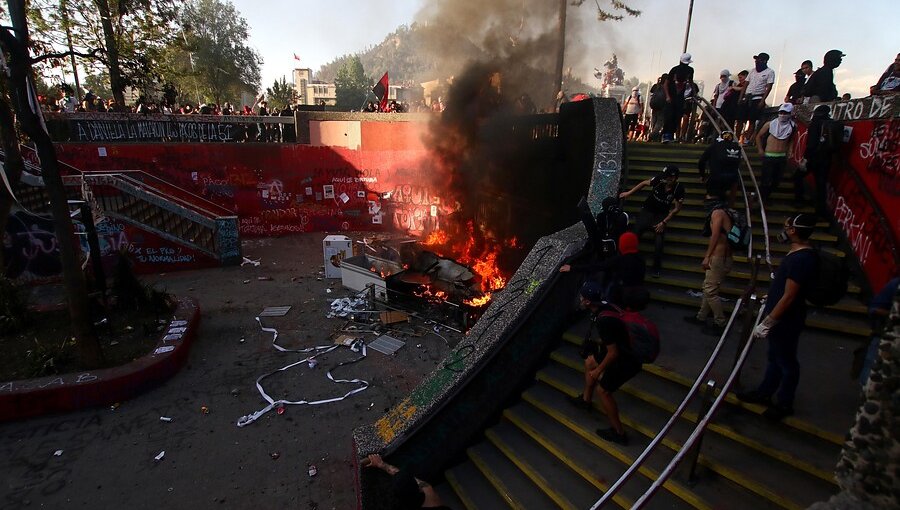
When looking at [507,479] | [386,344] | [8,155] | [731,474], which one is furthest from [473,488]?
[8,155]

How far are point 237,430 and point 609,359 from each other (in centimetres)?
519

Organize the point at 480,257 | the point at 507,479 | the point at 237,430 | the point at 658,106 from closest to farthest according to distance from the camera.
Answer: the point at 507,479, the point at 237,430, the point at 658,106, the point at 480,257

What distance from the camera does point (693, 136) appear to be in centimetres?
1136

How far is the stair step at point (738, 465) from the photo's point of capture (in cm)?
321

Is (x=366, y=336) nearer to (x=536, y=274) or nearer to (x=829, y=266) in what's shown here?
(x=536, y=274)

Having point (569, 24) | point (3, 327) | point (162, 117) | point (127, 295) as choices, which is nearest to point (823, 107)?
point (127, 295)

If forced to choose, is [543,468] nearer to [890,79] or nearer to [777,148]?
[777,148]

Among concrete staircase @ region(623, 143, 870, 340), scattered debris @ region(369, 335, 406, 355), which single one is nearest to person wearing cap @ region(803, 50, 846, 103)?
concrete staircase @ region(623, 143, 870, 340)

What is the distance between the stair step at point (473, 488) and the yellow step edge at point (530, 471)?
1.09ft

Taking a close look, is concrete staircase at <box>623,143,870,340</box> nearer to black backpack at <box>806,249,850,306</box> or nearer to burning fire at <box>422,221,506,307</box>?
black backpack at <box>806,249,850,306</box>

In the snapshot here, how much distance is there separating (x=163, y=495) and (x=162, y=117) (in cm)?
1416

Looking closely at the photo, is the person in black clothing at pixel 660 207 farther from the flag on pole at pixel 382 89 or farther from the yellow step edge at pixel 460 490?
the flag on pole at pixel 382 89

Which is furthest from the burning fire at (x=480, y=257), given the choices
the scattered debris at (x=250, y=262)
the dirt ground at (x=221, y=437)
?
the scattered debris at (x=250, y=262)

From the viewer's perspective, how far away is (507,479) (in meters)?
4.30
